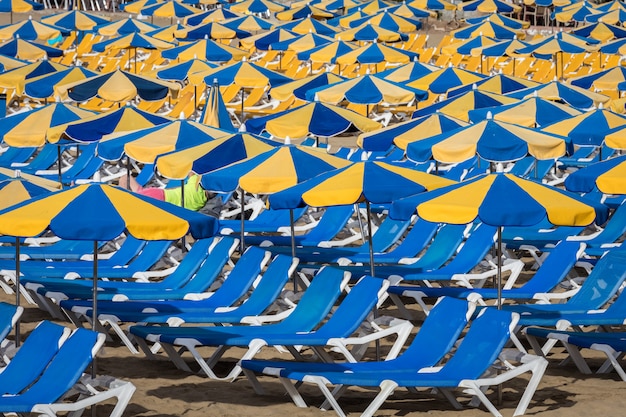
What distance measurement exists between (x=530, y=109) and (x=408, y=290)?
4.25m

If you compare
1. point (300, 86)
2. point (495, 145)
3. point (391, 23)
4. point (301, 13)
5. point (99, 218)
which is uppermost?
point (99, 218)

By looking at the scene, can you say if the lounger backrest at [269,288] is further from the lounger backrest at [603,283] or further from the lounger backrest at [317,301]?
the lounger backrest at [603,283]

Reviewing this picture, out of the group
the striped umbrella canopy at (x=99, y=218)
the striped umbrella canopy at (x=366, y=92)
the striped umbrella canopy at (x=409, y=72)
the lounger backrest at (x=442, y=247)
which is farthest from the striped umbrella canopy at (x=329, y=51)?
the striped umbrella canopy at (x=99, y=218)

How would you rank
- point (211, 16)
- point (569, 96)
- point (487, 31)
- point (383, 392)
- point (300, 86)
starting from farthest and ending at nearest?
point (211, 16), point (487, 31), point (300, 86), point (569, 96), point (383, 392)

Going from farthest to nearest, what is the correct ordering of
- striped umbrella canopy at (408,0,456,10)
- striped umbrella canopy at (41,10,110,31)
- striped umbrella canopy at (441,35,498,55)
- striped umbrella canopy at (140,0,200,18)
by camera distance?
striped umbrella canopy at (408,0,456,10)
striped umbrella canopy at (140,0,200,18)
striped umbrella canopy at (41,10,110,31)
striped umbrella canopy at (441,35,498,55)

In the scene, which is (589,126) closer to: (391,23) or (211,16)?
Result: (391,23)

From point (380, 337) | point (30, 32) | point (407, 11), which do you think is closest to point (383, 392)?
point (380, 337)

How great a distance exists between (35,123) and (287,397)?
5425 mm

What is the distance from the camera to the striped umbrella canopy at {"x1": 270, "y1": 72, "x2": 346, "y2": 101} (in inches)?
554

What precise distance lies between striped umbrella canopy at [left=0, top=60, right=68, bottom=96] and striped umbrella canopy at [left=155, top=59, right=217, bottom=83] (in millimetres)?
1407

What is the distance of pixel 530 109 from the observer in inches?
472

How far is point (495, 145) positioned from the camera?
973 centimetres

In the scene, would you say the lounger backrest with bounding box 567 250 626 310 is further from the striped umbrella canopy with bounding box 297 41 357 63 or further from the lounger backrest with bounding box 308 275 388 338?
the striped umbrella canopy with bounding box 297 41 357 63

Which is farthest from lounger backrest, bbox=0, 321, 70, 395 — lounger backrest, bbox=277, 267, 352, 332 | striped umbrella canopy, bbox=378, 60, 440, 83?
striped umbrella canopy, bbox=378, 60, 440, 83
